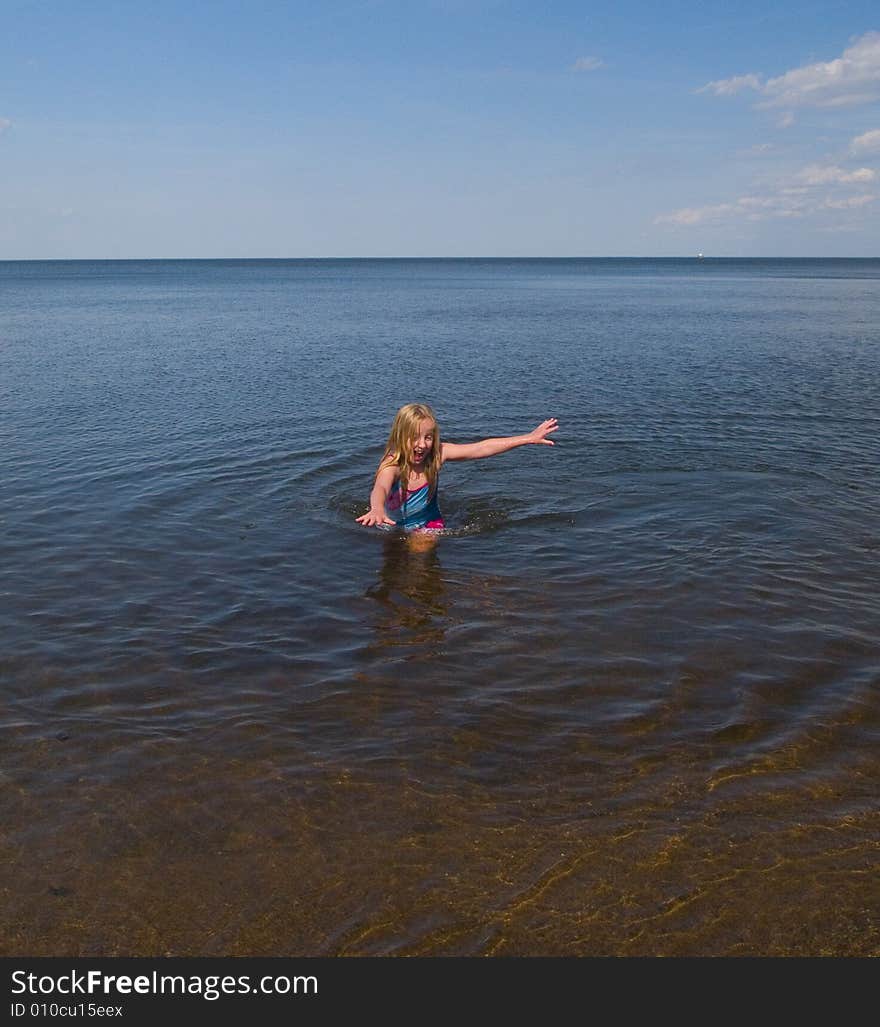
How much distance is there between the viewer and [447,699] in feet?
31.4

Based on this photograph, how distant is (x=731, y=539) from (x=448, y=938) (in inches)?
408

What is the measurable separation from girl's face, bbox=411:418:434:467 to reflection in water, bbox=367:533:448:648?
1.69 meters

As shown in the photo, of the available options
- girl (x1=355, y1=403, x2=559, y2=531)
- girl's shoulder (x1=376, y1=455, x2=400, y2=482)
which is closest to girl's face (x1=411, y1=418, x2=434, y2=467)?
girl (x1=355, y1=403, x2=559, y2=531)

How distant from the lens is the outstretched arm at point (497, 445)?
42.2ft

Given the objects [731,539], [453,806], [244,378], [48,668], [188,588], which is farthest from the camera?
[244,378]

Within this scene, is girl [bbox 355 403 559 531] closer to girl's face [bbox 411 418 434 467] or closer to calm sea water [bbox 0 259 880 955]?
girl's face [bbox 411 418 434 467]

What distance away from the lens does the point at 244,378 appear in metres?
35.2

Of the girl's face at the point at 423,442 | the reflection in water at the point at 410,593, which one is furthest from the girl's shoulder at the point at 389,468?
the reflection in water at the point at 410,593

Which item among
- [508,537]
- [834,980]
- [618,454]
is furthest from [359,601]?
[618,454]

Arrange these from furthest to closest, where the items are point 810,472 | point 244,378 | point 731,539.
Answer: point 244,378, point 810,472, point 731,539

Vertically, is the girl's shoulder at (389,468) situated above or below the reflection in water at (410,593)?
above

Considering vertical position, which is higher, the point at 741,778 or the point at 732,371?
the point at 732,371

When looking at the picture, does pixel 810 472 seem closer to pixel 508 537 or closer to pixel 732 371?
pixel 508 537

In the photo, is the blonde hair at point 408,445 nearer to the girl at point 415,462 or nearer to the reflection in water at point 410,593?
the girl at point 415,462
